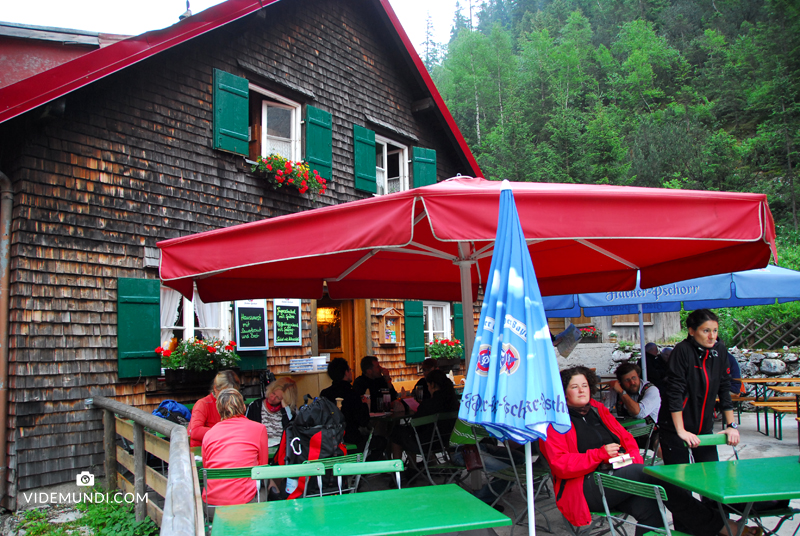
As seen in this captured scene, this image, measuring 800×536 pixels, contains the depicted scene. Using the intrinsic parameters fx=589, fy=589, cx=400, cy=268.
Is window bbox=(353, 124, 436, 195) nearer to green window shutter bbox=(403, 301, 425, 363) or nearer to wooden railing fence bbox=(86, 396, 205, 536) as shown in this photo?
green window shutter bbox=(403, 301, 425, 363)

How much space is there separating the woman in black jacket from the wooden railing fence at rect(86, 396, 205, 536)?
2997 mm

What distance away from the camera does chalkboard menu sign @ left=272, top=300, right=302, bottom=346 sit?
328 inches

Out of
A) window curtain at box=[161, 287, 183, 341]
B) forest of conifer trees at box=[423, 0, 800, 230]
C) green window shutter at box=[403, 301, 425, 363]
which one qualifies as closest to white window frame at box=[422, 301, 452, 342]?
green window shutter at box=[403, 301, 425, 363]

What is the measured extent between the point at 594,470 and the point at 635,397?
2.10m

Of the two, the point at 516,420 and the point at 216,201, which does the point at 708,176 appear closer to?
the point at 216,201

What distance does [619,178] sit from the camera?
31234mm

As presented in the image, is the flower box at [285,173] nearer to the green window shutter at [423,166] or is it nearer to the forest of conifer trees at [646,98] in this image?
the green window shutter at [423,166]

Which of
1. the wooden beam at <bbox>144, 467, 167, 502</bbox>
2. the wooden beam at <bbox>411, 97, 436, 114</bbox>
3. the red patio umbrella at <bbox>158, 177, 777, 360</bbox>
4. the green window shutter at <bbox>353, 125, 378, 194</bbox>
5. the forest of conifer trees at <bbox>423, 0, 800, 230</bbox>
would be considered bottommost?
the wooden beam at <bbox>144, 467, 167, 502</bbox>

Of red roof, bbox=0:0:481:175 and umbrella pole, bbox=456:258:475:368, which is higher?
red roof, bbox=0:0:481:175

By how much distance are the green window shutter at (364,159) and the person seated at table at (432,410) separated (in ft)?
16.3

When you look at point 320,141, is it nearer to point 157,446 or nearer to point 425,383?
point 425,383

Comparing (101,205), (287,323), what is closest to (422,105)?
(287,323)

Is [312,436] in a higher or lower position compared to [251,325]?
lower

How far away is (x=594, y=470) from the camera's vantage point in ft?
11.1
